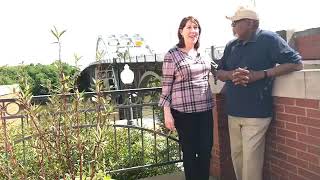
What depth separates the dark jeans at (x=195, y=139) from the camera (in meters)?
3.40

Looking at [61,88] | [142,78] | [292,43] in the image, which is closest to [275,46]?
[61,88]

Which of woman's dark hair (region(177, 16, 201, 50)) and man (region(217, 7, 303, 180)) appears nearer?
man (region(217, 7, 303, 180))

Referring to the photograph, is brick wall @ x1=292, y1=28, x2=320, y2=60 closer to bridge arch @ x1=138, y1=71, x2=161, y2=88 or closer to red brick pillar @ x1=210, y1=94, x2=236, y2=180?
red brick pillar @ x1=210, y1=94, x2=236, y2=180

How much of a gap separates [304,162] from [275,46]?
93 centimetres

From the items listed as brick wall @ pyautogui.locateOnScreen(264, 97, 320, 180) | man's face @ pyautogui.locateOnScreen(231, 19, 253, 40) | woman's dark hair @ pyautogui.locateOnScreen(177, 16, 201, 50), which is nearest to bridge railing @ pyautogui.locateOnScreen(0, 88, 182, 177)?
woman's dark hair @ pyautogui.locateOnScreen(177, 16, 201, 50)

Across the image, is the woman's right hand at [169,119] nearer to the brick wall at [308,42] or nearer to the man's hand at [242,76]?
Result: the man's hand at [242,76]

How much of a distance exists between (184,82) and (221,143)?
966 mm

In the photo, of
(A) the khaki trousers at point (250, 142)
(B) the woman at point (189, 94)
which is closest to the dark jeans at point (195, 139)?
(B) the woman at point (189, 94)

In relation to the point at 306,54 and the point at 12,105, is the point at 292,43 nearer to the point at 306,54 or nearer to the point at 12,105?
the point at 306,54

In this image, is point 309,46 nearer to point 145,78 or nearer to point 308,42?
point 308,42

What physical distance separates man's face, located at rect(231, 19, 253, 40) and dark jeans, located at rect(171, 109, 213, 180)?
0.76m

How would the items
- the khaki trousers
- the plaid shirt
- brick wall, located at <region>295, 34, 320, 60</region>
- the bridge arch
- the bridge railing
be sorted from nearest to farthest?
the bridge railing < the khaki trousers < the plaid shirt < brick wall, located at <region>295, 34, 320, 60</region> < the bridge arch

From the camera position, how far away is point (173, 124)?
339cm

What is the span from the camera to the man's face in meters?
3.05
